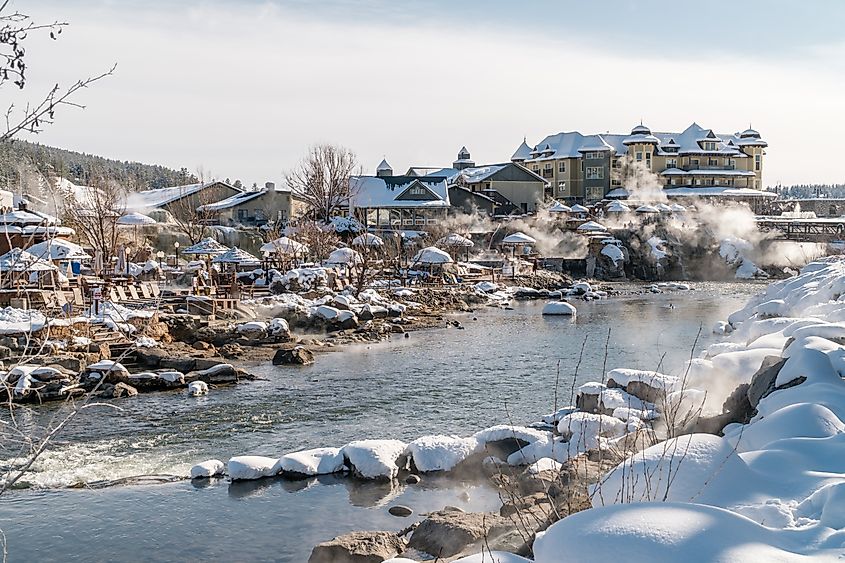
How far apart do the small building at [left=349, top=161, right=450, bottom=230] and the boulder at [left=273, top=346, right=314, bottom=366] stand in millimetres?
33909

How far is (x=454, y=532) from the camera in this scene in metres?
7.95

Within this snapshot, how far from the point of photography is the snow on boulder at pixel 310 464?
1102 cm

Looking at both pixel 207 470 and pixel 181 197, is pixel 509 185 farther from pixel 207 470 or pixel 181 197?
pixel 207 470

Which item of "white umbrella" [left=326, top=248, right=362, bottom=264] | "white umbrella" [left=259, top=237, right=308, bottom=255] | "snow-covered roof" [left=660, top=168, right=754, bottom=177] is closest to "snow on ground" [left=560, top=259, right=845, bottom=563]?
"white umbrella" [left=326, top=248, right=362, bottom=264]

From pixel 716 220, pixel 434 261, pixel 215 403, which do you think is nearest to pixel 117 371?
pixel 215 403

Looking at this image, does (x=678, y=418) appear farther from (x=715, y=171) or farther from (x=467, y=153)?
(x=467, y=153)

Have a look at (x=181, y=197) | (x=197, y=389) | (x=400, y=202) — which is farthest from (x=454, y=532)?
(x=181, y=197)

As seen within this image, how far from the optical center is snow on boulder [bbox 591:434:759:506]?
5.55 meters

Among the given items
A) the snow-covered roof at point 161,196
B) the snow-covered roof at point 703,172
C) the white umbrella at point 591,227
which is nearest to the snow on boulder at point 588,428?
the white umbrella at point 591,227

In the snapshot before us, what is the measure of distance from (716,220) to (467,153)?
96.0 feet

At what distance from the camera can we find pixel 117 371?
17.0m

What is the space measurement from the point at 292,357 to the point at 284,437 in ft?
23.2

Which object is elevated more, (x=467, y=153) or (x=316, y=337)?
(x=467, y=153)

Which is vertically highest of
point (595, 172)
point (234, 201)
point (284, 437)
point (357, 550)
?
point (595, 172)
